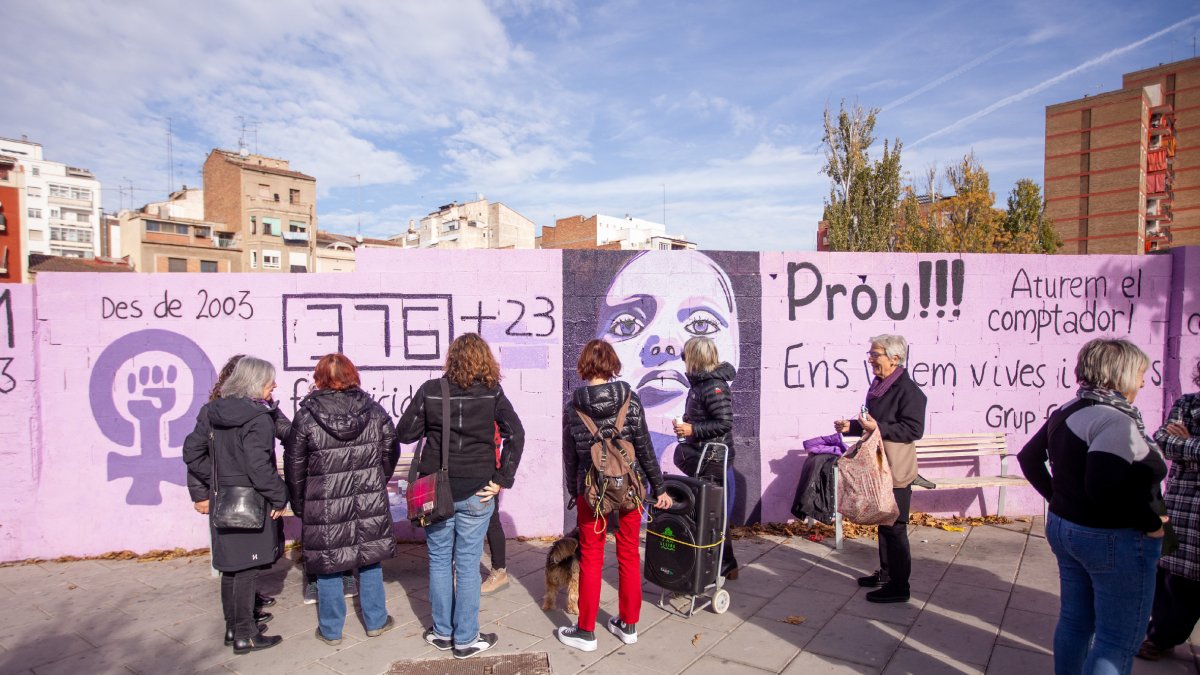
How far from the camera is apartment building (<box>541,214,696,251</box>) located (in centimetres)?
5516

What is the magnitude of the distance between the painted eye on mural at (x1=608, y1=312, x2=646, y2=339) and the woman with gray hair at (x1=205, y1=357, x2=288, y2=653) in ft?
10.5

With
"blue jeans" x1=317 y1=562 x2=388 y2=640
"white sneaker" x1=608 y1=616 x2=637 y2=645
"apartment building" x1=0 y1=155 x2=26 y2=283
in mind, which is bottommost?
"white sneaker" x1=608 y1=616 x2=637 y2=645

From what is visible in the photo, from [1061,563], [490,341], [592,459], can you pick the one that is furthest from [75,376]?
[1061,563]

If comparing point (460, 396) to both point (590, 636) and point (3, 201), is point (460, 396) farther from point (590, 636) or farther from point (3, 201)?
point (3, 201)

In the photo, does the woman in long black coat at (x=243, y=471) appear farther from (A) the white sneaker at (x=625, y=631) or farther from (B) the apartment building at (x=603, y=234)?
(B) the apartment building at (x=603, y=234)

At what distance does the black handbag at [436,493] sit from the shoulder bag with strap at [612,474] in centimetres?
77

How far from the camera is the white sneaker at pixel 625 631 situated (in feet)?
13.2

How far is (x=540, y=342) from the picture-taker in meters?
6.33

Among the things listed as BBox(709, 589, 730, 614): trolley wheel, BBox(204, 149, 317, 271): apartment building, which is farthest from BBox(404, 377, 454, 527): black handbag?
BBox(204, 149, 317, 271): apartment building

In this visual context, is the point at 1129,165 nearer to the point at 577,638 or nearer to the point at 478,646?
the point at 577,638

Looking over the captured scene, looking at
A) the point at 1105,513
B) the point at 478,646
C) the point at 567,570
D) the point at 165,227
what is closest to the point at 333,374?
the point at 478,646

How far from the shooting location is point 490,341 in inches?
246

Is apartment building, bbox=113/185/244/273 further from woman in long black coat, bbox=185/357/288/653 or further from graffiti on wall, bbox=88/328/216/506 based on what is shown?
woman in long black coat, bbox=185/357/288/653

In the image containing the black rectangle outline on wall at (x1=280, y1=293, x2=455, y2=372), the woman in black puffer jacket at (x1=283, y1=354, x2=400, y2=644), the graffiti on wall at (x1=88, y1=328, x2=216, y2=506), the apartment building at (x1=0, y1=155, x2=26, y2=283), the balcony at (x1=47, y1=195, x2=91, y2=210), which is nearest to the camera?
the woman in black puffer jacket at (x1=283, y1=354, x2=400, y2=644)
